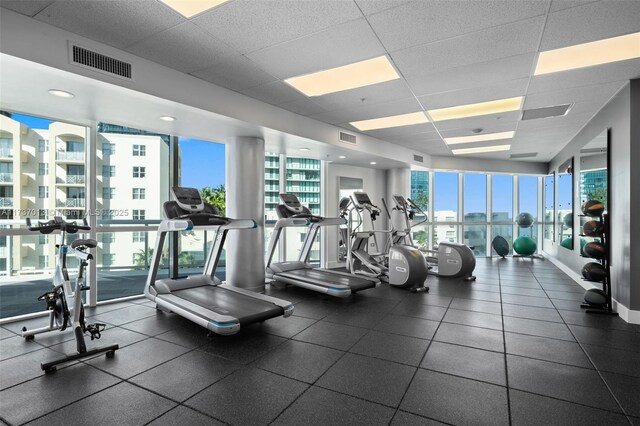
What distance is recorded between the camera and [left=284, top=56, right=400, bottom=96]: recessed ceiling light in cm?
376

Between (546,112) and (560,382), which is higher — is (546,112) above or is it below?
above

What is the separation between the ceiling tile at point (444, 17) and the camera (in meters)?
2.62

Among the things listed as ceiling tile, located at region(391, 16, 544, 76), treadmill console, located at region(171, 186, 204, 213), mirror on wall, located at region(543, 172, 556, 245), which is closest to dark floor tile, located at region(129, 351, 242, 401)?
treadmill console, located at region(171, 186, 204, 213)

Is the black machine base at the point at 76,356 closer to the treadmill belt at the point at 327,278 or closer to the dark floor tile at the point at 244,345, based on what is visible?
the dark floor tile at the point at 244,345

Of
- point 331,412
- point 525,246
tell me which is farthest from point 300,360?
point 525,246

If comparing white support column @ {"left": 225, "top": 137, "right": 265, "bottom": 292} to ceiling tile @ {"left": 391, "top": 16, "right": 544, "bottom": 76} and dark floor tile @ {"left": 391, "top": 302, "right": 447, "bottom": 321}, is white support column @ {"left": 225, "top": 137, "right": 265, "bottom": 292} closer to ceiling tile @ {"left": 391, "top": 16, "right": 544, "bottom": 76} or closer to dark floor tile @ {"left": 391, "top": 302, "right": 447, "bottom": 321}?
dark floor tile @ {"left": 391, "top": 302, "right": 447, "bottom": 321}

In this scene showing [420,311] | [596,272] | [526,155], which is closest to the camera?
[596,272]

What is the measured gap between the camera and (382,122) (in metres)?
6.09

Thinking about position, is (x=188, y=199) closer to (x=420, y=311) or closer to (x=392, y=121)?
(x=420, y=311)

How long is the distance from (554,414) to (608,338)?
→ 188 centimetres

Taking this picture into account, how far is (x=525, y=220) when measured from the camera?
32.8ft

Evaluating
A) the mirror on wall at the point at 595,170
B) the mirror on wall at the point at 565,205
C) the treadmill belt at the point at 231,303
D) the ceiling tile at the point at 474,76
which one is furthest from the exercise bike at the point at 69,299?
the mirror on wall at the point at 565,205

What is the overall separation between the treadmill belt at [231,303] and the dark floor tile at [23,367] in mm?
1312

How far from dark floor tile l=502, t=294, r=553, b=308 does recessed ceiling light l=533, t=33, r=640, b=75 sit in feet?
9.57
